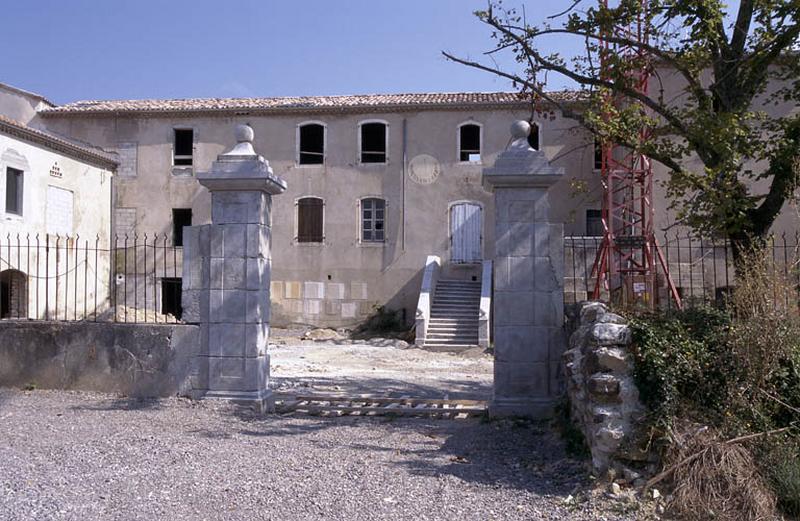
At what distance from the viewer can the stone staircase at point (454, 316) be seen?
18.8m

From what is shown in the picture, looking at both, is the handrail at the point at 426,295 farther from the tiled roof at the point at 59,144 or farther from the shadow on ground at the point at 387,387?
the tiled roof at the point at 59,144

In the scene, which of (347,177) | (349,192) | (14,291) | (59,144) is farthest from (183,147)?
(14,291)

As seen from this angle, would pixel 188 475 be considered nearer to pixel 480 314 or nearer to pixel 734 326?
pixel 734 326

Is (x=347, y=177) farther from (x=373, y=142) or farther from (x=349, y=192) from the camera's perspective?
(x=373, y=142)

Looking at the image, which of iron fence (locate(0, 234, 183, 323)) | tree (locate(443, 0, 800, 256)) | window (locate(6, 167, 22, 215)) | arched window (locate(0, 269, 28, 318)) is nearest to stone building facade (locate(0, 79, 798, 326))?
iron fence (locate(0, 234, 183, 323))

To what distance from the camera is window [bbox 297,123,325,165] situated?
23547 mm

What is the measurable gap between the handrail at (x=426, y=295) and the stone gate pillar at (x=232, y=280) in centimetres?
1146

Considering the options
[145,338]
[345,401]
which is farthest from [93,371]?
[345,401]

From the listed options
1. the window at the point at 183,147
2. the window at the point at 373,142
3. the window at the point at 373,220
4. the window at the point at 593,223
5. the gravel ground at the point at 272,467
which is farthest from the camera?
the window at the point at 183,147

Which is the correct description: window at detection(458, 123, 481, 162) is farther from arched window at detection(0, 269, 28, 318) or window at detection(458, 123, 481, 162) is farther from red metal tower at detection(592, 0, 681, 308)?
arched window at detection(0, 269, 28, 318)

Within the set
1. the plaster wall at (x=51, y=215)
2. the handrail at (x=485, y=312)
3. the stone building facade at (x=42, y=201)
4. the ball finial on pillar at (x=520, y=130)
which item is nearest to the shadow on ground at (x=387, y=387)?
the ball finial on pillar at (x=520, y=130)

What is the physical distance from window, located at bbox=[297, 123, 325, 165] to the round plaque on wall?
313 centimetres

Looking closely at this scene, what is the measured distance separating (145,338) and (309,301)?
14913mm

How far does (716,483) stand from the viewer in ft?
14.8
